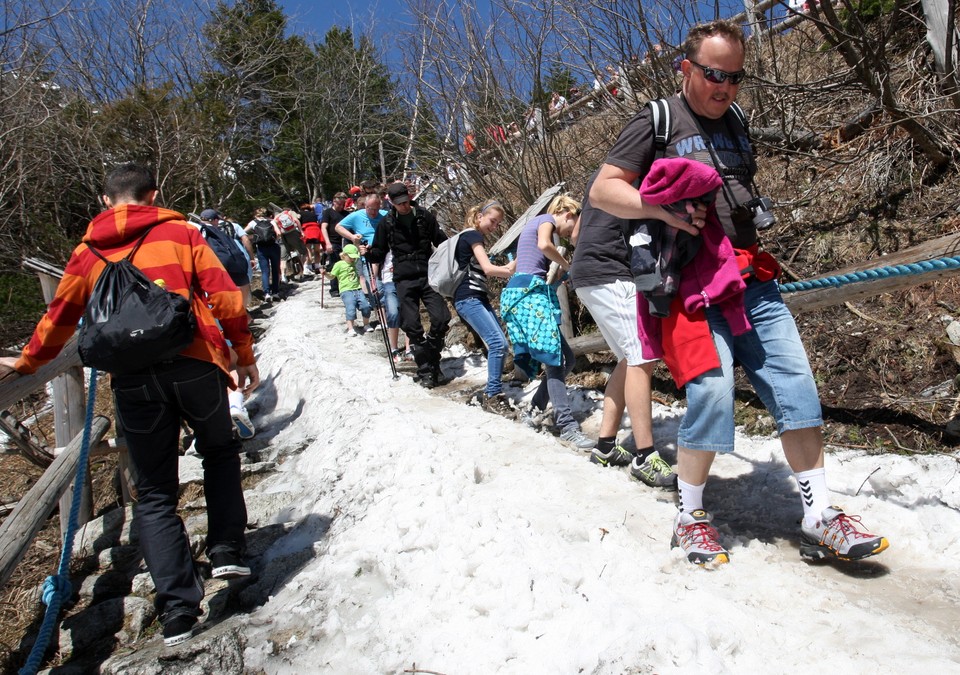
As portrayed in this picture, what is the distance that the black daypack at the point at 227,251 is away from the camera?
7.04 meters

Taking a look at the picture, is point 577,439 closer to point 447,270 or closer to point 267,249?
point 447,270

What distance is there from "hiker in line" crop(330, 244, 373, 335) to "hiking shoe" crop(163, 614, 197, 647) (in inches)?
277

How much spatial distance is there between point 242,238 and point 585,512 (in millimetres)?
10084

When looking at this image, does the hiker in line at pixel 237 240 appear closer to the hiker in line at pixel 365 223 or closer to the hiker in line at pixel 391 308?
the hiker in line at pixel 365 223

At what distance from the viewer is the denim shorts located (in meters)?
2.70

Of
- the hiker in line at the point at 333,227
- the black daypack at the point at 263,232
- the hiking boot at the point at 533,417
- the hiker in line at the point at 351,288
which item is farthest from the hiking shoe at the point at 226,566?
the black daypack at the point at 263,232

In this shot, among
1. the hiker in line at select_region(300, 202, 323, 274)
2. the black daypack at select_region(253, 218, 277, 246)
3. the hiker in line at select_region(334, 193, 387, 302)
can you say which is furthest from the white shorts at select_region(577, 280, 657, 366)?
the hiker in line at select_region(300, 202, 323, 274)

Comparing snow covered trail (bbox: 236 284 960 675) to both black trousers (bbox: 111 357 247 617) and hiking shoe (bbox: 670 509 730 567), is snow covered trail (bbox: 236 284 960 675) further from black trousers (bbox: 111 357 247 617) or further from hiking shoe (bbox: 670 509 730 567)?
black trousers (bbox: 111 357 247 617)

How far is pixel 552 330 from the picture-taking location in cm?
486

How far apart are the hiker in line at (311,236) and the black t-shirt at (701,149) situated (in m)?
13.5

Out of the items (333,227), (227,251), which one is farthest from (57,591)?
(333,227)

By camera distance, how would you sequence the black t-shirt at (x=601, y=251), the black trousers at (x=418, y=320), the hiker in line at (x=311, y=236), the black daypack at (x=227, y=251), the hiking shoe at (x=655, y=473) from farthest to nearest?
the hiker in line at (x=311, y=236) < the black daypack at (x=227, y=251) < the black trousers at (x=418, y=320) < the black t-shirt at (x=601, y=251) < the hiking shoe at (x=655, y=473)

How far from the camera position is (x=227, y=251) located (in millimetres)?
7215

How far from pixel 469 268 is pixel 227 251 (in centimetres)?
291
